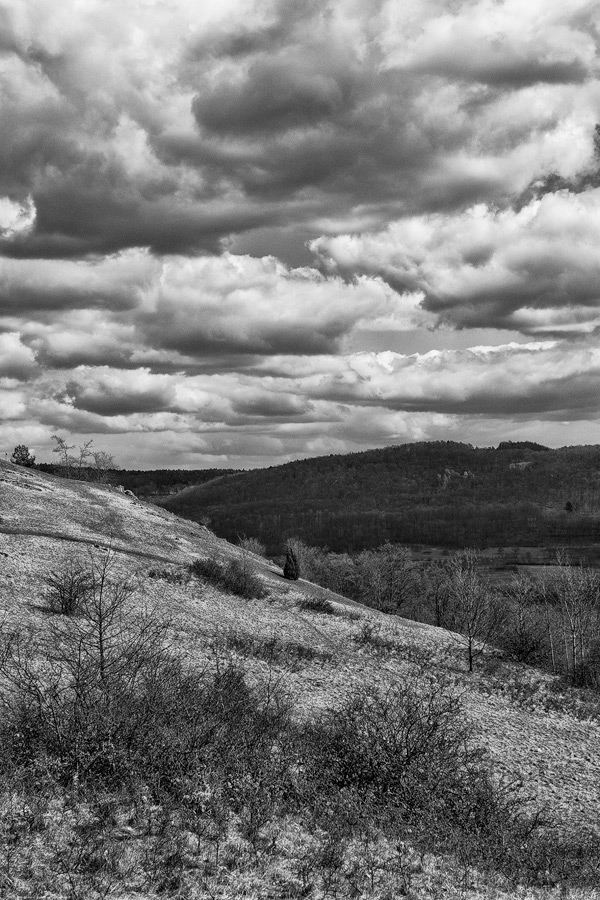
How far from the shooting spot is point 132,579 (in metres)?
27.7

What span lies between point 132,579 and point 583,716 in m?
16.9

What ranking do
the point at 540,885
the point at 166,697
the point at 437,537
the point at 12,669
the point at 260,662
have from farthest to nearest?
the point at 437,537
the point at 260,662
the point at 12,669
the point at 166,697
the point at 540,885


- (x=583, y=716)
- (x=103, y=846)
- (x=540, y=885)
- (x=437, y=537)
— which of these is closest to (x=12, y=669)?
(x=103, y=846)

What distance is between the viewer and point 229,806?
913 centimetres

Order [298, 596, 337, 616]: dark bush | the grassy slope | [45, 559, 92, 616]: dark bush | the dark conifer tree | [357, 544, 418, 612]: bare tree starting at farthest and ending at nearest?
[357, 544, 418, 612]: bare tree < the dark conifer tree < [298, 596, 337, 616]: dark bush < [45, 559, 92, 616]: dark bush < the grassy slope

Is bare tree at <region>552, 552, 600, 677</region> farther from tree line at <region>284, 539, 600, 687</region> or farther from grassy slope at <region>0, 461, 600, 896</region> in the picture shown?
grassy slope at <region>0, 461, 600, 896</region>

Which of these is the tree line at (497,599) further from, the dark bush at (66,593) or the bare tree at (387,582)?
the dark bush at (66,593)

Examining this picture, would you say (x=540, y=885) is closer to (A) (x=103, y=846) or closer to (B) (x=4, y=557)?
(A) (x=103, y=846)

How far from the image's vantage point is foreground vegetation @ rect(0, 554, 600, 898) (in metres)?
7.50

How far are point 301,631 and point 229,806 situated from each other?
18.6 metres

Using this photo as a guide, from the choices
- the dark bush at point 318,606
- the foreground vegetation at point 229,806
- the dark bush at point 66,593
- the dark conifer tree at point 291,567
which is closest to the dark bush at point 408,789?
the foreground vegetation at point 229,806

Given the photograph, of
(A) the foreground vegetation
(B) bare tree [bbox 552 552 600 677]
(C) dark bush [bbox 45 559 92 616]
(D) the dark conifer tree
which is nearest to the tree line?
(B) bare tree [bbox 552 552 600 677]

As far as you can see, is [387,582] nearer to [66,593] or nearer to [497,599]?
[497,599]

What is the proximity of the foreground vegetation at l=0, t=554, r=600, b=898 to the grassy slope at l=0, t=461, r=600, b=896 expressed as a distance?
9.73 feet
